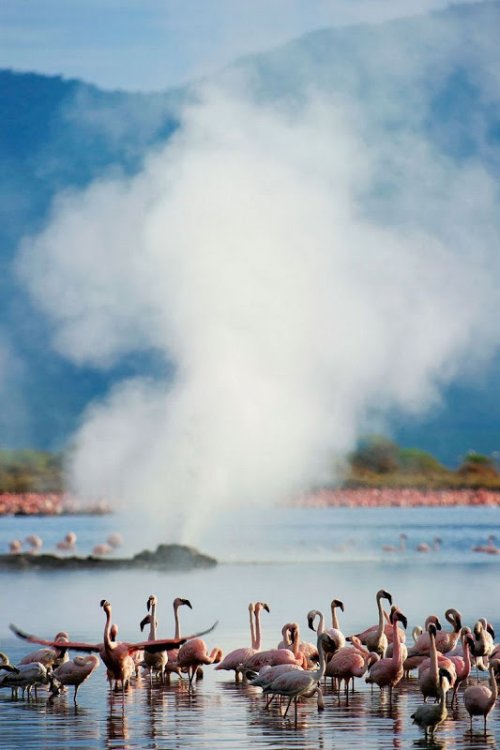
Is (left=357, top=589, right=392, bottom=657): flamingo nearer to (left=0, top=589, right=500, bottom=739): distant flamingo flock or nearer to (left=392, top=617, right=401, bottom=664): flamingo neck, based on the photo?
(left=0, top=589, right=500, bottom=739): distant flamingo flock

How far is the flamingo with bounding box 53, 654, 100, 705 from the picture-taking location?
15648mm

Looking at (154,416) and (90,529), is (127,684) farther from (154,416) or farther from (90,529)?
(154,416)

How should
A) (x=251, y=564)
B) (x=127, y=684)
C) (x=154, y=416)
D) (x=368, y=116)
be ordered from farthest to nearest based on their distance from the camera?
(x=368, y=116)
(x=154, y=416)
(x=251, y=564)
(x=127, y=684)

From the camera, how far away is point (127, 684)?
16.4 m

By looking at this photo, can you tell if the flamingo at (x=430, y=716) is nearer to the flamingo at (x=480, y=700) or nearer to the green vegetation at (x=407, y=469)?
the flamingo at (x=480, y=700)

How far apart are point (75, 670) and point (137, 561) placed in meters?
20.1

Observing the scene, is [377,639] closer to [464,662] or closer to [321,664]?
[464,662]

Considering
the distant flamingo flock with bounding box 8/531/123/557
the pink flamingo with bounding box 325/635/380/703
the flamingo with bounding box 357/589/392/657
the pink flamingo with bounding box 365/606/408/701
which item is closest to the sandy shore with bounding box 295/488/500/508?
the distant flamingo flock with bounding box 8/531/123/557

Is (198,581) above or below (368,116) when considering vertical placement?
below

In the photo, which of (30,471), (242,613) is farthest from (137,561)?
(30,471)

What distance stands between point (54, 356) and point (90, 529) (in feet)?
191

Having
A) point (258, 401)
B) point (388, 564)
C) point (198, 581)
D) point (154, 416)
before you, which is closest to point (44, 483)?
point (154, 416)

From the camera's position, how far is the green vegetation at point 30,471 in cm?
9031

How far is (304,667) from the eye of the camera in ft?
54.5
